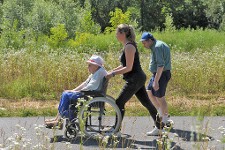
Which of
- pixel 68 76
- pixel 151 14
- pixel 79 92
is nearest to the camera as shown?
pixel 79 92

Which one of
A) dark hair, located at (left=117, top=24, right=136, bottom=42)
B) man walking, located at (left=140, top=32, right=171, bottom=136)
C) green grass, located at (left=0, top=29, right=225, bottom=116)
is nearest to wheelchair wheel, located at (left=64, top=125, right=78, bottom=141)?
man walking, located at (left=140, top=32, right=171, bottom=136)

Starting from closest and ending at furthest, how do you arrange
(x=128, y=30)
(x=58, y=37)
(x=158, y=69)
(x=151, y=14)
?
(x=128, y=30)
(x=158, y=69)
(x=58, y=37)
(x=151, y=14)

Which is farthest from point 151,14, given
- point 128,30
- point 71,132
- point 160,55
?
point 71,132

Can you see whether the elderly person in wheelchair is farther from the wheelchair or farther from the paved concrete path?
the paved concrete path

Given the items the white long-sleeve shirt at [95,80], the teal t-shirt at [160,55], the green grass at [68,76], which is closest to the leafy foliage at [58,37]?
the green grass at [68,76]

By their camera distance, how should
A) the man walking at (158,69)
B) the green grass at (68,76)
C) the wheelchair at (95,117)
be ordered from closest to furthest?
the wheelchair at (95,117)
the man walking at (158,69)
the green grass at (68,76)

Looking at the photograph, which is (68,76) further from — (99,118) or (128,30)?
(128,30)

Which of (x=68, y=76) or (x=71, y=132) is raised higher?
(x=68, y=76)

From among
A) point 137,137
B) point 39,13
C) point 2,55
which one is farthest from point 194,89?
point 39,13

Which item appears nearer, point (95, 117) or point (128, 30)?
point (128, 30)

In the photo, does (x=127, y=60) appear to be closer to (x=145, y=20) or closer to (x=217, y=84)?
(x=217, y=84)

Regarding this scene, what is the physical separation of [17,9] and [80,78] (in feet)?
83.5

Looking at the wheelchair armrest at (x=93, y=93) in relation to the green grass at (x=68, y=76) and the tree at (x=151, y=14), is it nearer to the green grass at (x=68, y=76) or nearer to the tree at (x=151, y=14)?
the green grass at (x=68, y=76)

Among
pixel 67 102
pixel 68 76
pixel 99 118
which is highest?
pixel 68 76
